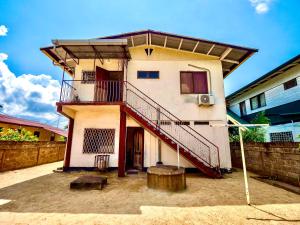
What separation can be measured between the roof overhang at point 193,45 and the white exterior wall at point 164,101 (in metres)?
0.36

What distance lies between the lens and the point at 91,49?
26.1 ft

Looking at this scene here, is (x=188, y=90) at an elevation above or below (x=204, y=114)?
above

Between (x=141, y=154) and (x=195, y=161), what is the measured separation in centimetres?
312

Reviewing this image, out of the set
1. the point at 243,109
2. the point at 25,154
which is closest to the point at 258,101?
the point at 243,109

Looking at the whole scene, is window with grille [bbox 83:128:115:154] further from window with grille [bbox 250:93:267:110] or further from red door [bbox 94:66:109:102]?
window with grille [bbox 250:93:267:110]

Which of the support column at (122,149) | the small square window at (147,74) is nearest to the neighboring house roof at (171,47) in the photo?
the small square window at (147,74)

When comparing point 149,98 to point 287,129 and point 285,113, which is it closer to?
point 285,113

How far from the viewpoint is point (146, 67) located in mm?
9406

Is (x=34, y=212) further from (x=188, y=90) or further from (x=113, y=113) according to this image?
(x=188, y=90)

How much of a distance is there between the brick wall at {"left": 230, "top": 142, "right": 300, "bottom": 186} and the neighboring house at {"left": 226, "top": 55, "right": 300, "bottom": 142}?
10.9ft

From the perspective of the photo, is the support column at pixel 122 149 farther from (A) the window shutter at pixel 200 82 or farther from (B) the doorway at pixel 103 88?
(A) the window shutter at pixel 200 82

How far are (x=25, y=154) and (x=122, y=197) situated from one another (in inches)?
328

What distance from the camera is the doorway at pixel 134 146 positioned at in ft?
28.6

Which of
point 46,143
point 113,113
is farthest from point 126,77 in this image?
point 46,143
